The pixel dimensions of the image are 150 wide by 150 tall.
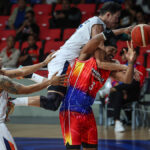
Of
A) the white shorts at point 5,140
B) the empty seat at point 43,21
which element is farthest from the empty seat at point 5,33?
the white shorts at point 5,140

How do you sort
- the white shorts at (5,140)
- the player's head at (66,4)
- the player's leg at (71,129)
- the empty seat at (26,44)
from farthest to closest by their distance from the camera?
the player's head at (66,4), the empty seat at (26,44), the player's leg at (71,129), the white shorts at (5,140)

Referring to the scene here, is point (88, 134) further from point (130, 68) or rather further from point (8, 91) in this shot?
point (8, 91)

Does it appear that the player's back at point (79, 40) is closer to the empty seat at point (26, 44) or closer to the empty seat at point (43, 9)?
the empty seat at point (26, 44)

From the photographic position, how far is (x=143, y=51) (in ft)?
31.0

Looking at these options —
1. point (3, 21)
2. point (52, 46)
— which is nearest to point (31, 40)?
point (52, 46)

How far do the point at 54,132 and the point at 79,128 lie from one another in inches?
156

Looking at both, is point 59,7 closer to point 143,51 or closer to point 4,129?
point 143,51

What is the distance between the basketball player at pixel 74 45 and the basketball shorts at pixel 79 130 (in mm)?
335

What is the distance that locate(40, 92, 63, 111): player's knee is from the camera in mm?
3988

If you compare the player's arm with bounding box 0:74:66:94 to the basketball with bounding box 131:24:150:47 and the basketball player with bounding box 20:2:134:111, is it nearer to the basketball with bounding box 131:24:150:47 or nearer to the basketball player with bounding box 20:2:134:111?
the basketball player with bounding box 20:2:134:111

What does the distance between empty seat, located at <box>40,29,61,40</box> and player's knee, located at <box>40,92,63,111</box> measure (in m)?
6.74

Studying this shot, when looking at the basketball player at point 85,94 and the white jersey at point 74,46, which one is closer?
the basketball player at point 85,94

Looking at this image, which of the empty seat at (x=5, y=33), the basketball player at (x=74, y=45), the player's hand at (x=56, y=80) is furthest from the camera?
the empty seat at (x=5, y=33)

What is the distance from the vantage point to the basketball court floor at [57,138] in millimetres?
6055
